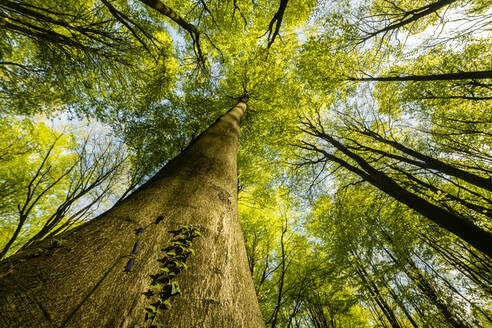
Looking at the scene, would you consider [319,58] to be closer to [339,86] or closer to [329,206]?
[339,86]

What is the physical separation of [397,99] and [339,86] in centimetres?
302

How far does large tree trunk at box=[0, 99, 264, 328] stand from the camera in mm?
529

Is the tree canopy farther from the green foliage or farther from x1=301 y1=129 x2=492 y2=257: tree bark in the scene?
the green foliage

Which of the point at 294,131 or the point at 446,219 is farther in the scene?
the point at 294,131

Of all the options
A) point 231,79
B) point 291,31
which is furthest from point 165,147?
point 291,31

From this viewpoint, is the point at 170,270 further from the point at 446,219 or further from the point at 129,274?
the point at 446,219

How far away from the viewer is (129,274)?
69 centimetres

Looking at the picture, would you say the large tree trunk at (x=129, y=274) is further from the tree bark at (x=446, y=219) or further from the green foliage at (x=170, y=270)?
the tree bark at (x=446, y=219)

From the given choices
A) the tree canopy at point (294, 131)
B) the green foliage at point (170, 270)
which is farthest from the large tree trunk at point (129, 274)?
the tree canopy at point (294, 131)

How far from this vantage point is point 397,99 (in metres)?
7.38

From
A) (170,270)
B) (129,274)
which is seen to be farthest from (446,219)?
(129,274)

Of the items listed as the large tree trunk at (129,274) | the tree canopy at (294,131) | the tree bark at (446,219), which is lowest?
the large tree trunk at (129,274)

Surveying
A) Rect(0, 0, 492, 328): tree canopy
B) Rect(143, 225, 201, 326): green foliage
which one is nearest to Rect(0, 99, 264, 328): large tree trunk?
Rect(143, 225, 201, 326): green foliage

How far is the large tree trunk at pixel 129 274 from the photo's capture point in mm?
529
